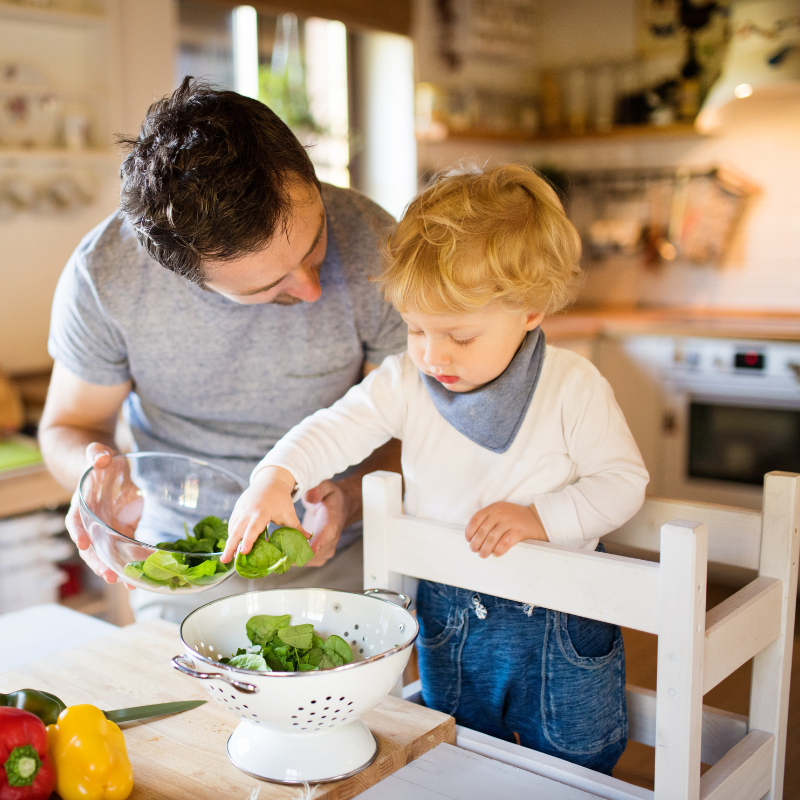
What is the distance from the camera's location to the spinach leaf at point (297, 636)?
35.3 inches

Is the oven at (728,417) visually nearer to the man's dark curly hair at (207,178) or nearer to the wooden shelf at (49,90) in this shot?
the wooden shelf at (49,90)

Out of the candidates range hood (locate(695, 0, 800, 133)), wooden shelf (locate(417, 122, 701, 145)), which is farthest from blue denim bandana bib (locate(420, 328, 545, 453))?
wooden shelf (locate(417, 122, 701, 145))

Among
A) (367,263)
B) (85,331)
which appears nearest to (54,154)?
(85,331)

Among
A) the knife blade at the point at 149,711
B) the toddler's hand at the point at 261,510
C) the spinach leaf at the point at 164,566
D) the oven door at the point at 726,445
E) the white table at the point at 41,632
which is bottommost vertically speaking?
the oven door at the point at 726,445

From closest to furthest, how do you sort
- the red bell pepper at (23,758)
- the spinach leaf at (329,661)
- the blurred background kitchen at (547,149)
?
the red bell pepper at (23,758), the spinach leaf at (329,661), the blurred background kitchen at (547,149)

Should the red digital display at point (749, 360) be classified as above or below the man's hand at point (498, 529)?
below

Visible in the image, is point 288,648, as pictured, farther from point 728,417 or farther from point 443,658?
point 728,417

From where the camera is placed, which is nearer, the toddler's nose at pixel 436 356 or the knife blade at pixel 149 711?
the knife blade at pixel 149 711

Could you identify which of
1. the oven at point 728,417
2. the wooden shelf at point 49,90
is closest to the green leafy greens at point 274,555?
the wooden shelf at point 49,90

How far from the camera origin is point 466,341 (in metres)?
1.08

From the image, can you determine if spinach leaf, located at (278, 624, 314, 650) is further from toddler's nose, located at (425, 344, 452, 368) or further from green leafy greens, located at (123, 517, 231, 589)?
toddler's nose, located at (425, 344, 452, 368)

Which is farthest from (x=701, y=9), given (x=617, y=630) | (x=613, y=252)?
(x=617, y=630)

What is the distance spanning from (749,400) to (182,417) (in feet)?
7.56

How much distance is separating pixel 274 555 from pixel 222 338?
52 cm
